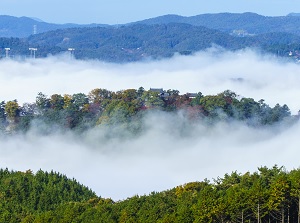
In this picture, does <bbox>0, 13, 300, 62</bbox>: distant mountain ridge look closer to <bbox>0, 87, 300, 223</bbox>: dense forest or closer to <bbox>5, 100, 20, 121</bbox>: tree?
<bbox>5, 100, 20, 121</bbox>: tree

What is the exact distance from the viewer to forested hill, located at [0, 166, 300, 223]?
78.0 ft

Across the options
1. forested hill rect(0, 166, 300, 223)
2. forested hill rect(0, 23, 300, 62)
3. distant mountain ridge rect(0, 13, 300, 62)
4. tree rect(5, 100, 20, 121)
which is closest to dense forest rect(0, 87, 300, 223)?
forested hill rect(0, 166, 300, 223)

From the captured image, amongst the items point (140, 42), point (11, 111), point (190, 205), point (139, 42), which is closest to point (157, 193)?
point (190, 205)

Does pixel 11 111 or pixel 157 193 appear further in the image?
pixel 11 111

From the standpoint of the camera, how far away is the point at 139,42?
569 ft

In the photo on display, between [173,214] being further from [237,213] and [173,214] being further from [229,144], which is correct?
[229,144]

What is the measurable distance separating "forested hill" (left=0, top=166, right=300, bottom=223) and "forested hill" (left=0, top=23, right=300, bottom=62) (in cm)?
10845

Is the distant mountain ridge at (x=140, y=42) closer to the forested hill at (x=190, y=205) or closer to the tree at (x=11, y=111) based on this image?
the tree at (x=11, y=111)

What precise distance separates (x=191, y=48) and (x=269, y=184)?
139542 millimetres

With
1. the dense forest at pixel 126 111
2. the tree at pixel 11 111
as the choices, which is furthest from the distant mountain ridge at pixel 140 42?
the tree at pixel 11 111

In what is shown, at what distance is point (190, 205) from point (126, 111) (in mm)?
27136

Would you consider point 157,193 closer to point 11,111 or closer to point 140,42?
point 11,111

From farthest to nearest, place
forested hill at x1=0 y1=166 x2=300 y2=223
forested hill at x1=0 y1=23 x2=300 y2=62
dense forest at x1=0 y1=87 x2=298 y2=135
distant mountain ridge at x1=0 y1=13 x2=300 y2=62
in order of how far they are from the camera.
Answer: forested hill at x1=0 y1=23 x2=300 y2=62 → distant mountain ridge at x1=0 y1=13 x2=300 y2=62 → dense forest at x1=0 y1=87 x2=298 y2=135 → forested hill at x1=0 y1=166 x2=300 y2=223

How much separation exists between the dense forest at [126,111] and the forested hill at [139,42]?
82398 mm
